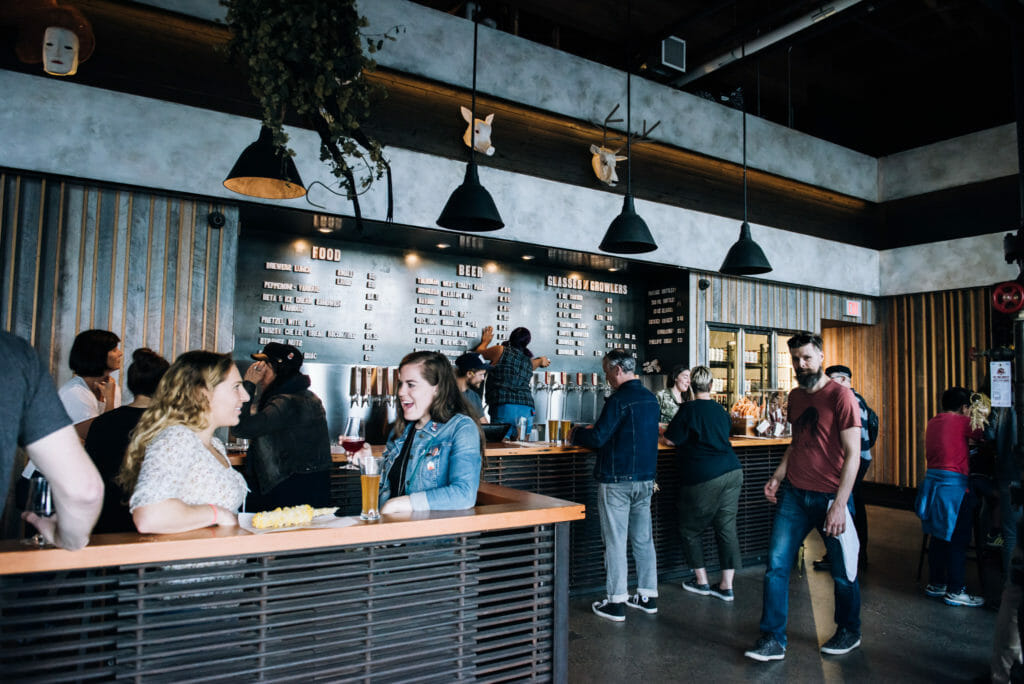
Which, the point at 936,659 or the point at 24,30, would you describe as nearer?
the point at 936,659

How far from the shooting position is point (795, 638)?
427 centimetres

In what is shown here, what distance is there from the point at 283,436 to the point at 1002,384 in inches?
211

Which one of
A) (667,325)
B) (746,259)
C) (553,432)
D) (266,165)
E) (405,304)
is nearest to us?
(266,165)

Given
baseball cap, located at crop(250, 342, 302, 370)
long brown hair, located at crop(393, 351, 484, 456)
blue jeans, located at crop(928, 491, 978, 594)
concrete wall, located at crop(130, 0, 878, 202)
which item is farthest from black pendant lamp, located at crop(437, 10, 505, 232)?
blue jeans, located at crop(928, 491, 978, 594)

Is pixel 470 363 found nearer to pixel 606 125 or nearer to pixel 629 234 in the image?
pixel 629 234

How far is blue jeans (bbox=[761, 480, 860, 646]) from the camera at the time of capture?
3867mm

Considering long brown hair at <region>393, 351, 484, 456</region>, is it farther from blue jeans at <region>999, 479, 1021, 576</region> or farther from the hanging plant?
blue jeans at <region>999, 479, 1021, 576</region>

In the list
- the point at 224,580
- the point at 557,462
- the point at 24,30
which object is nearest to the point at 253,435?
the point at 224,580

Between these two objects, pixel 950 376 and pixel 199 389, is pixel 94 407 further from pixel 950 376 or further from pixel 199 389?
pixel 950 376

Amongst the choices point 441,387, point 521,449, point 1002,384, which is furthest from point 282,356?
point 1002,384

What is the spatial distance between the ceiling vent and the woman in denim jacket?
250 inches

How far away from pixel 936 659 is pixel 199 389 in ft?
Result: 14.0

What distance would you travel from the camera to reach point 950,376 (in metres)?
9.62

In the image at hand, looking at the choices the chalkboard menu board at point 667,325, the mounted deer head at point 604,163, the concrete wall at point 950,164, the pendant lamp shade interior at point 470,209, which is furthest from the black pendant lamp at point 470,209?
the concrete wall at point 950,164
